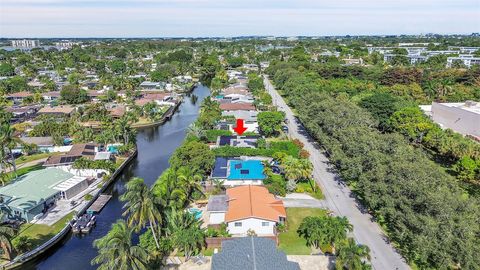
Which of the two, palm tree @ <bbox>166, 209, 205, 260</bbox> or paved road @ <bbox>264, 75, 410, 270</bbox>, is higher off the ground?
palm tree @ <bbox>166, 209, 205, 260</bbox>

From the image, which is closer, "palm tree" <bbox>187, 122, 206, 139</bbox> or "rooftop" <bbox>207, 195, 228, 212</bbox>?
"rooftop" <bbox>207, 195, 228, 212</bbox>

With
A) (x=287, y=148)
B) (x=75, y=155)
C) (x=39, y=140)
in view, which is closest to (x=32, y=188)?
(x=75, y=155)

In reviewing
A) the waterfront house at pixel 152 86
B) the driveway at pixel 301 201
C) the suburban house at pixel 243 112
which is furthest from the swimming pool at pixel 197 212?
the waterfront house at pixel 152 86

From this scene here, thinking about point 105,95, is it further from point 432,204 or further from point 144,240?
point 432,204

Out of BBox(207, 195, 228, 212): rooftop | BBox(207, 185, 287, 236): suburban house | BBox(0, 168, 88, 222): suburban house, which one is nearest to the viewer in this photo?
BBox(207, 185, 287, 236): suburban house

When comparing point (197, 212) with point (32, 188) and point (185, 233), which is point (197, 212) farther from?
point (32, 188)

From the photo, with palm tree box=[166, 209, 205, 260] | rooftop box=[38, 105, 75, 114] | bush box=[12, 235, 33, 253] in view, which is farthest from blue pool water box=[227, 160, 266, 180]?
Result: rooftop box=[38, 105, 75, 114]

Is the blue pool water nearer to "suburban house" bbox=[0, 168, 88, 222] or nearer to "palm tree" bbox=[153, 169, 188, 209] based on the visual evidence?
"palm tree" bbox=[153, 169, 188, 209]

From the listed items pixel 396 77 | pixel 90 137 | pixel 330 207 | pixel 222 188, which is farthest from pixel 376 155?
pixel 396 77
